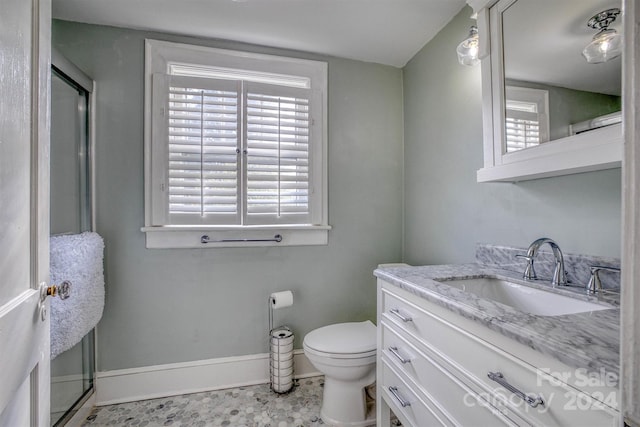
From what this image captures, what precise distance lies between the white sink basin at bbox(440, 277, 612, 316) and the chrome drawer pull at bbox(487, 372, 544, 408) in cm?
42

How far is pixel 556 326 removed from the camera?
71 cm

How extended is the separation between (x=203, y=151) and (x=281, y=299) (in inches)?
42.9

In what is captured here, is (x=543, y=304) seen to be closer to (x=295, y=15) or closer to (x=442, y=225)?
(x=442, y=225)

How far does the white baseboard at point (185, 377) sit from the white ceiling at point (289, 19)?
2140 mm

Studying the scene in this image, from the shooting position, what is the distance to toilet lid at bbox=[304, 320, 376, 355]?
1.55 meters

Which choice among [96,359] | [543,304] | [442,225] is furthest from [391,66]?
[96,359]

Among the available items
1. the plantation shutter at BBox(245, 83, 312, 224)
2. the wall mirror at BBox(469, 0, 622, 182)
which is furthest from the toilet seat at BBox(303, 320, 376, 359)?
the wall mirror at BBox(469, 0, 622, 182)

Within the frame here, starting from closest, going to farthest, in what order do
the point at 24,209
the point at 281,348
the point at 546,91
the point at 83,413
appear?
the point at 24,209
the point at 546,91
the point at 83,413
the point at 281,348

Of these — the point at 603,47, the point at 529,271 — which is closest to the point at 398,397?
the point at 529,271

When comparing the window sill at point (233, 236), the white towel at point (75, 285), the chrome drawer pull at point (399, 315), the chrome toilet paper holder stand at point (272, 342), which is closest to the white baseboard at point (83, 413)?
the white towel at point (75, 285)

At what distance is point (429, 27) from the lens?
6.01 feet

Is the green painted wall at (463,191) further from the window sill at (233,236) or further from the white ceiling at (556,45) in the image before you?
the window sill at (233,236)

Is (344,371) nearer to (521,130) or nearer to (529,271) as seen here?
(529,271)

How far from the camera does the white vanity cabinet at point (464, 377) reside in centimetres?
61
